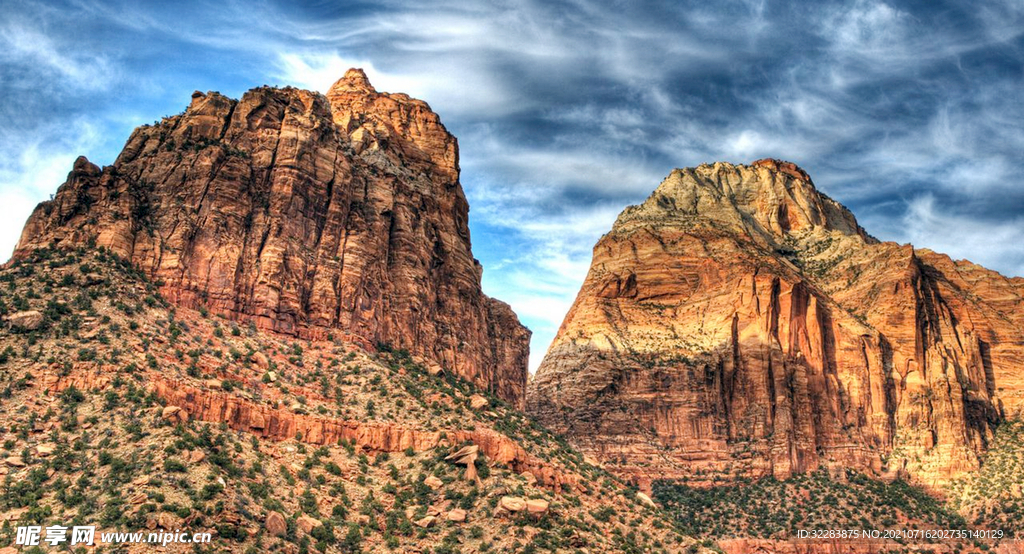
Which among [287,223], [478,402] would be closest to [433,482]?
[478,402]

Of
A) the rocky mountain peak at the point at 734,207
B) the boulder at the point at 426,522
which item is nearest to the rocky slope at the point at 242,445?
the boulder at the point at 426,522

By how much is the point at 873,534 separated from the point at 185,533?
89931 millimetres

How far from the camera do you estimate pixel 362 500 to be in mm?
75812

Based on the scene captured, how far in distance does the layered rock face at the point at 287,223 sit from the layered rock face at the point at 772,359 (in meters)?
30.5

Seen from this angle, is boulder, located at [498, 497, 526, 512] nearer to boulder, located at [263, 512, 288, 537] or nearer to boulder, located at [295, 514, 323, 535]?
boulder, located at [295, 514, 323, 535]

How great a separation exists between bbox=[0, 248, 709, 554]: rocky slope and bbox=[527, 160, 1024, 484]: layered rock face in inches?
1977

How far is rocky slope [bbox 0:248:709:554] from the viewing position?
6347 cm

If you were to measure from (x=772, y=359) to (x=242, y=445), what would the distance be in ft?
306

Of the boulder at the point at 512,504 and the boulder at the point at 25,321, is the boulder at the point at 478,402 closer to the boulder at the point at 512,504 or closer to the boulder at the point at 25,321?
the boulder at the point at 512,504

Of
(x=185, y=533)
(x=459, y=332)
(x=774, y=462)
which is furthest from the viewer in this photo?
(x=774, y=462)

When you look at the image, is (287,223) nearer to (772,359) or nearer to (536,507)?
(536,507)

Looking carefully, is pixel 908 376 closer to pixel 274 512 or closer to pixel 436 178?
pixel 436 178

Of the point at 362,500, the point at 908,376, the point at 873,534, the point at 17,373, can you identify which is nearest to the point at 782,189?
the point at 908,376

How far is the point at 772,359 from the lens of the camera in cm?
14962
